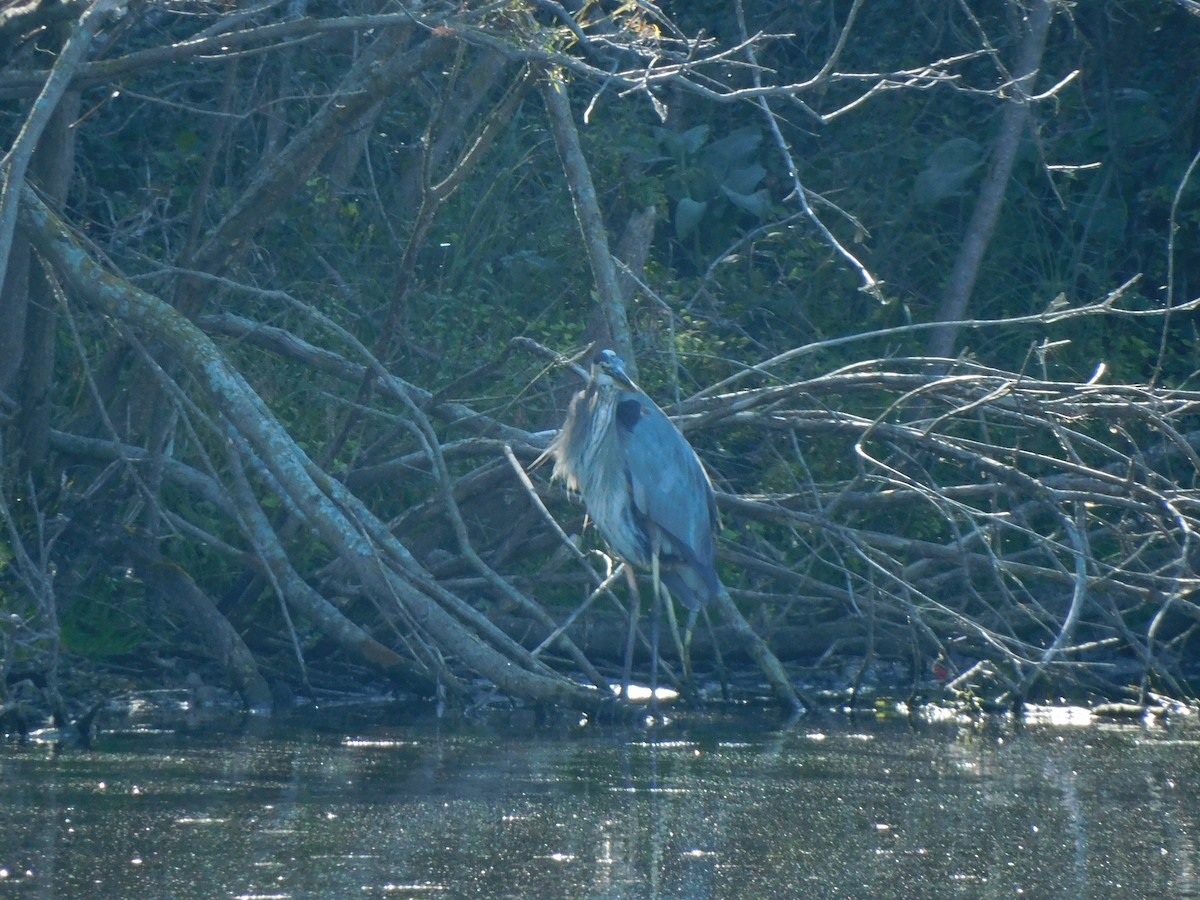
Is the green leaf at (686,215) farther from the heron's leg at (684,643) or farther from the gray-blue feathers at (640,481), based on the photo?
the heron's leg at (684,643)

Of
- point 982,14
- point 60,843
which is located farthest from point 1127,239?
point 60,843

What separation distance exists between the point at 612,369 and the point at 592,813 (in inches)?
107

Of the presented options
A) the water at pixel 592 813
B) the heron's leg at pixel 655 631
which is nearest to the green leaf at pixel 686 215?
the heron's leg at pixel 655 631

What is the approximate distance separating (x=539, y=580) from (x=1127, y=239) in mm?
5113

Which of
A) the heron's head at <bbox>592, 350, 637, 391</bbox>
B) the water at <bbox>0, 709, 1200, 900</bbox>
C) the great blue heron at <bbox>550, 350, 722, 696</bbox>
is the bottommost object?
the water at <bbox>0, 709, 1200, 900</bbox>

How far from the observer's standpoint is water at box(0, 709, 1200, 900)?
349 centimetres

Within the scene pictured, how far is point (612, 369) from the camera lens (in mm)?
6672

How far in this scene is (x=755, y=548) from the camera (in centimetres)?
745

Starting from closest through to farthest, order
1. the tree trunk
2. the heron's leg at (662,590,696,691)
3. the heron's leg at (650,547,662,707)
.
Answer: the heron's leg at (650,547,662,707), the heron's leg at (662,590,696,691), the tree trunk

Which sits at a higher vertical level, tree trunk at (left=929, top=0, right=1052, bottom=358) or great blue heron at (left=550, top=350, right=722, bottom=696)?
tree trunk at (left=929, top=0, right=1052, bottom=358)

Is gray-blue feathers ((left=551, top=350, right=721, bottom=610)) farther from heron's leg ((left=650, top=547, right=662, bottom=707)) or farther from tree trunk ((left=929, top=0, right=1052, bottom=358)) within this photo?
tree trunk ((left=929, top=0, right=1052, bottom=358))

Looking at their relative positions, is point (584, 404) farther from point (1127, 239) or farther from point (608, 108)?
point (1127, 239)

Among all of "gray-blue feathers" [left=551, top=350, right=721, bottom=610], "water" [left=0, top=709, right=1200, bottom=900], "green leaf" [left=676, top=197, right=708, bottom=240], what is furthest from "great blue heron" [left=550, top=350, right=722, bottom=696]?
"green leaf" [left=676, top=197, right=708, bottom=240]

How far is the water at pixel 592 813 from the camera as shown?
11.4ft
